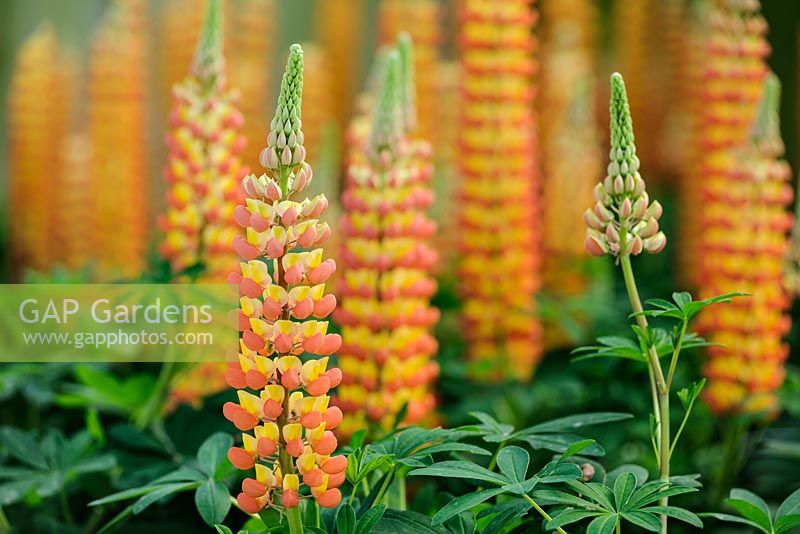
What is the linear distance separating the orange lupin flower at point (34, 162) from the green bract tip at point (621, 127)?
4.55 feet

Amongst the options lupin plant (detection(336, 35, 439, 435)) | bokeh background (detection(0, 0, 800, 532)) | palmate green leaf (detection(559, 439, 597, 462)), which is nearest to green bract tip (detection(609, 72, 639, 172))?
palmate green leaf (detection(559, 439, 597, 462))

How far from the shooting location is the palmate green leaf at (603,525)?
1.80 ft

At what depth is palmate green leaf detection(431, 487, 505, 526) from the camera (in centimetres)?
56

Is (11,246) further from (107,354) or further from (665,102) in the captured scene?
(665,102)

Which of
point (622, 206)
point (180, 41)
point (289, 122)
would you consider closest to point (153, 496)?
point (289, 122)

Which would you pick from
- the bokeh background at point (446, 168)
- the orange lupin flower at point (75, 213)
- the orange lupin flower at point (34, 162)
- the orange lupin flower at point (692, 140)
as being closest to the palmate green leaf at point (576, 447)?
the bokeh background at point (446, 168)

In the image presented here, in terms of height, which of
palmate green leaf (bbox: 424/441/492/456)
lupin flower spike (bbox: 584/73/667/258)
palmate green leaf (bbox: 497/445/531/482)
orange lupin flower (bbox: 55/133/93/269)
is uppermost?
lupin flower spike (bbox: 584/73/667/258)

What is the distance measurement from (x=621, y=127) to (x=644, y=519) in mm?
240

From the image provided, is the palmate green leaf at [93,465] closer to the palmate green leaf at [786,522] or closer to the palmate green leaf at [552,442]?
the palmate green leaf at [552,442]

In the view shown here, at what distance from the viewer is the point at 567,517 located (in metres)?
0.56

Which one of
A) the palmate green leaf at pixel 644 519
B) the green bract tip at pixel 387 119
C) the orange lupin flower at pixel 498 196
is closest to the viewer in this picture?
the palmate green leaf at pixel 644 519

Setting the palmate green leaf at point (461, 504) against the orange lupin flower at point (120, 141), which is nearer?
the palmate green leaf at point (461, 504)

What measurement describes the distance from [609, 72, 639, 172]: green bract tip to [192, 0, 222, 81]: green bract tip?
1.55 feet

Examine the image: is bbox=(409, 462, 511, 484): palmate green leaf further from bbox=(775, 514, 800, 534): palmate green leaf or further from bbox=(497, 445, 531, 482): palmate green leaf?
bbox=(775, 514, 800, 534): palmate green leaf
